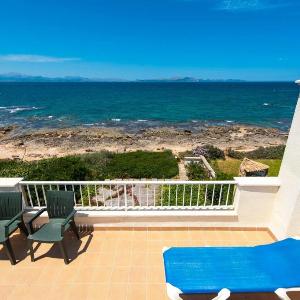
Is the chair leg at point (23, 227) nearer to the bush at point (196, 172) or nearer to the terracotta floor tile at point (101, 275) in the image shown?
the terracotta floor tile at point (101, 275)

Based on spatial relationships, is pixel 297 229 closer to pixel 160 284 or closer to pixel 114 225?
pixel 160 284

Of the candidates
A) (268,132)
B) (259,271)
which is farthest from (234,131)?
(259,271)

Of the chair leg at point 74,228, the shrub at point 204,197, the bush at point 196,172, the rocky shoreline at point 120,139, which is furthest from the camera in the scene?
the rocky shoreline at point 120,139

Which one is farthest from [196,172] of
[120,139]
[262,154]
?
[120,139]

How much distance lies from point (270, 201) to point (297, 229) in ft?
2.22

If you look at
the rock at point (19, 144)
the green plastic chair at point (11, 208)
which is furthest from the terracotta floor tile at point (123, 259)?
the rock at point (19, 144)

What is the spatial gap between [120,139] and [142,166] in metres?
10.4

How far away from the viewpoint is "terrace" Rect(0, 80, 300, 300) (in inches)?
143

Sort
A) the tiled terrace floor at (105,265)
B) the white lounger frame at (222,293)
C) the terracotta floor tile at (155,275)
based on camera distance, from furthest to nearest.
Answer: the terracotta floor tile at (155,275)
the tiled terrace floor at (105,265)
the white lounger frame at (222,293)

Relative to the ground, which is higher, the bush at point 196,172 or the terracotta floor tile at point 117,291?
the terracotta floor tile at point 117,291

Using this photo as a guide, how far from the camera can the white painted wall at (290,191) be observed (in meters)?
4.01

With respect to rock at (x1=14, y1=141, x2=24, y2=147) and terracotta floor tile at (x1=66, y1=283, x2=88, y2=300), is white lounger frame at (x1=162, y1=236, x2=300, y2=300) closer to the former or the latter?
terracotta floor tile at (x1=66, y1=283, x2=88, y2=300)

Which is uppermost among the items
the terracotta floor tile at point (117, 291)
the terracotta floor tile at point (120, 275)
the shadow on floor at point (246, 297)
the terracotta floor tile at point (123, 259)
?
the shadow on floor at point (246, 297)

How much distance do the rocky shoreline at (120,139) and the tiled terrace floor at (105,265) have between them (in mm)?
15636
